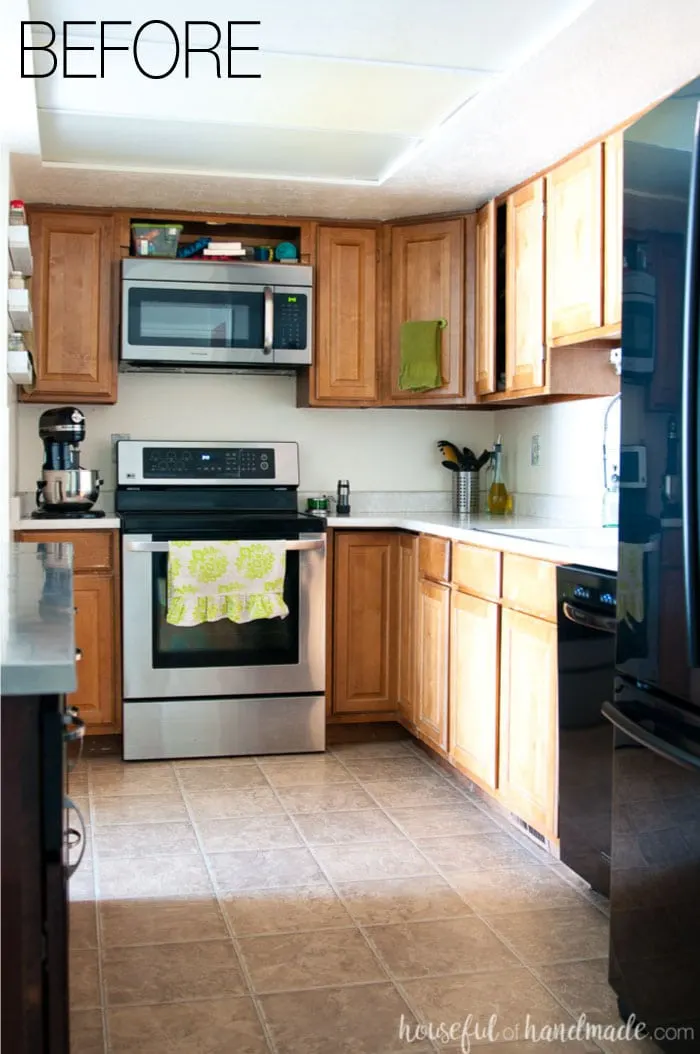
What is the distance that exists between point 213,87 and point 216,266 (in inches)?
47.4

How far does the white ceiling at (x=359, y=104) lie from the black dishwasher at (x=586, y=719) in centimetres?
134

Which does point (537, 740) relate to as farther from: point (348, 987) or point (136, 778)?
point (136, 778)

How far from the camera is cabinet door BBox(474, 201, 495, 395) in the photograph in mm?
4230

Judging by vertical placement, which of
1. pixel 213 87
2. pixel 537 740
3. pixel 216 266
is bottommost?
pixel 537 740

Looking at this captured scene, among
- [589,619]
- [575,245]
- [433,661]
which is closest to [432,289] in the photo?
[575,245]

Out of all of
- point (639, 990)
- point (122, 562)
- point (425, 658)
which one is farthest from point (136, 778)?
point (639, 990)

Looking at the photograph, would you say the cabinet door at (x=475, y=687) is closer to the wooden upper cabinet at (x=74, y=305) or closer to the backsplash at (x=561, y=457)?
the backsplash at (x=561, y=457)

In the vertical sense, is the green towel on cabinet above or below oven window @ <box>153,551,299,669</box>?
above

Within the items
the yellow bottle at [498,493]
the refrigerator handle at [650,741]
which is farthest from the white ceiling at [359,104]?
the refrigerator handle at [650,741]

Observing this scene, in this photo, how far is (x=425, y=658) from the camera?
4.11 meters

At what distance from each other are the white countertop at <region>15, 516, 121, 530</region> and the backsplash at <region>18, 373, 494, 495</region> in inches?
19.8

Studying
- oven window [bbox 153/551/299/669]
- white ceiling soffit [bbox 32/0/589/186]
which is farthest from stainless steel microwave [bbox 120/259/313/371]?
oven window [bbox 153/551/299/669]

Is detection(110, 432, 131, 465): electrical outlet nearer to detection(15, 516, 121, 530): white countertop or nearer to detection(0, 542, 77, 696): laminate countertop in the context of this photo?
detection(15, 516, 121, 530): white countertop

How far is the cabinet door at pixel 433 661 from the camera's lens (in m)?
3.87
